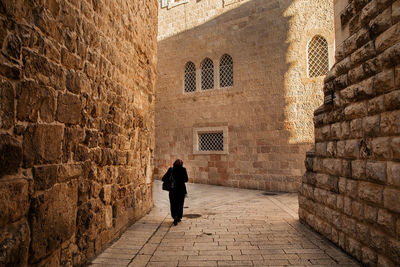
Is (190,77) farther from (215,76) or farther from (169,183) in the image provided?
(169,183)

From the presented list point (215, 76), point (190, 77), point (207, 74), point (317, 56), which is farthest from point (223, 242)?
point (190, 77)

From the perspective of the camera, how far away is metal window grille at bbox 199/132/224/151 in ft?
36.6

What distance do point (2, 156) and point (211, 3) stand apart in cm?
1147

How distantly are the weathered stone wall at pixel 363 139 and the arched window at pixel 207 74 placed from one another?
24.8ft

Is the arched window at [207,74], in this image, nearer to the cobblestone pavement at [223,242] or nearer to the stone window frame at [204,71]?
the stone window frame at [204,71]

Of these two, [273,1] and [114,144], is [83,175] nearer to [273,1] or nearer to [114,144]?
[114,144]

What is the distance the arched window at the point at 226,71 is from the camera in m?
11.2

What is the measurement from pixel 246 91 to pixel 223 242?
7.40 metres

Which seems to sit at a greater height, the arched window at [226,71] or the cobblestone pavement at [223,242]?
the arched window at [226,71]

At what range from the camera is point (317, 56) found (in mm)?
9547

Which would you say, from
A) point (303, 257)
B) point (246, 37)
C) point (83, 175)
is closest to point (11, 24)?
point (83, 175)

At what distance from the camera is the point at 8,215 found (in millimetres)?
1911

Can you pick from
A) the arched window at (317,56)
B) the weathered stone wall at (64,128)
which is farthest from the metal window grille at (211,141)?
the weathered stone wall at (64,128)

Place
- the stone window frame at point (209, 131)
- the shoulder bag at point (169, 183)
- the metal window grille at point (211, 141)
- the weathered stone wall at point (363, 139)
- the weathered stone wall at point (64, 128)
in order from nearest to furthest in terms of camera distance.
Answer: the weathered stone wall at point (64, 128) → the weathered stone wall at point (363, 139) → the shoulder bag at point (169, 183) → the stone window frame at point (209, 131) → the metal window grille at point (211, 141)
